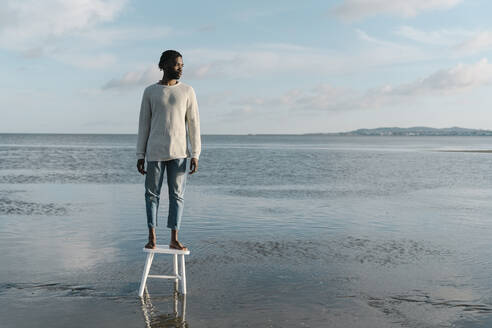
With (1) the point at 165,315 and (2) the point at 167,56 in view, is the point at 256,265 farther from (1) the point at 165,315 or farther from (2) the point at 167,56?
(2) the point at 167,56

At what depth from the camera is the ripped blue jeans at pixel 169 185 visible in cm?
517

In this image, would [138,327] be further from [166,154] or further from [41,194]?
[41,194]

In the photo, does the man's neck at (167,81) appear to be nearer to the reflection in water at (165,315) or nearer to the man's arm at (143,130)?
the man's arm at (143,130)

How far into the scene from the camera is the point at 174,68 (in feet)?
16.8

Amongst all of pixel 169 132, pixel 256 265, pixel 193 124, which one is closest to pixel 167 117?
pixel 169 132

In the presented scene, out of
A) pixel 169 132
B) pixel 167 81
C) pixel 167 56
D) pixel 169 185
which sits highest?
pixel 167 56

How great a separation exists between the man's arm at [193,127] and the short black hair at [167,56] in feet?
1.29

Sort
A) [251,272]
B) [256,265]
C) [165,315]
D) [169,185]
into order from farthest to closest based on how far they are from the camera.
A: [256,265] < [251,272] < [169,185] < [165,315]

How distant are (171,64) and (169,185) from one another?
127cm

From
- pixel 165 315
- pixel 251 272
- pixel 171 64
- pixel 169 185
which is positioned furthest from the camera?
pixel 251 272

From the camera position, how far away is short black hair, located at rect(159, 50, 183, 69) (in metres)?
5.11

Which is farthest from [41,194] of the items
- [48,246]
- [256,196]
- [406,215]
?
[406,215]

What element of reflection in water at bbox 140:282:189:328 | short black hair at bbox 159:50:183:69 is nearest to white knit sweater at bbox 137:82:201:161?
short black hair at bbox 159:50:183:69

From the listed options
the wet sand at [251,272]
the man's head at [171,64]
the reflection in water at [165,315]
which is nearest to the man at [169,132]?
the man's head at [171,64]
